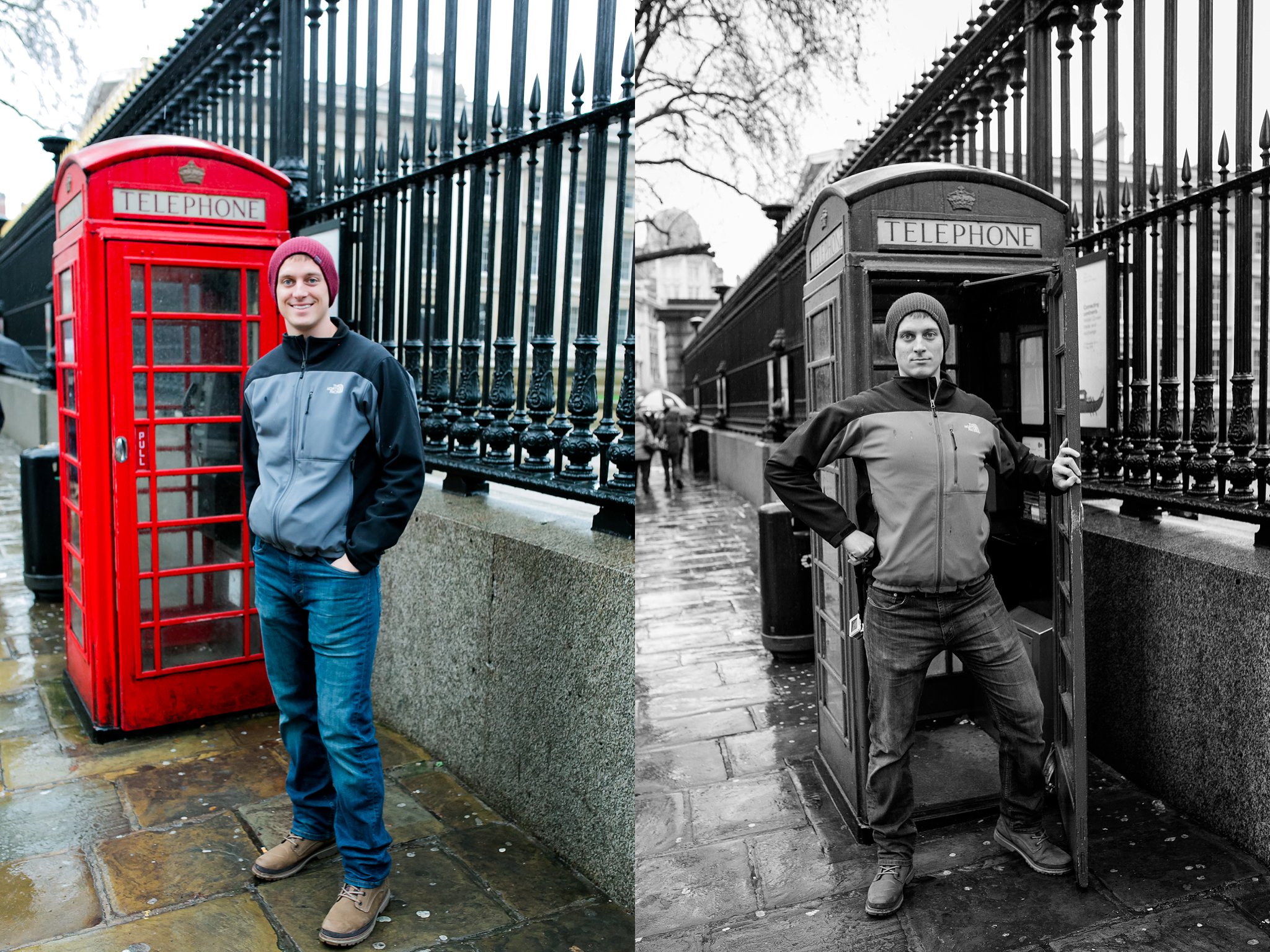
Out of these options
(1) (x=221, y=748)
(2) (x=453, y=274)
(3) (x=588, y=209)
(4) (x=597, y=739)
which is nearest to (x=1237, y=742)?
(4) (x=597, y=739)

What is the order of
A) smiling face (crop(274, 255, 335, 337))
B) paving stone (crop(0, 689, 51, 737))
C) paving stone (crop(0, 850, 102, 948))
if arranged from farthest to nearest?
paving stone (crop(0, 689, 51, 737)), smiling face (crop(274, 255, 335, 337)), paving stone (crop(0, 850, 102, 948))

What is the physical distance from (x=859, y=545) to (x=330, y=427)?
1.76m

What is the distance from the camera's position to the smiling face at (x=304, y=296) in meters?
3.26

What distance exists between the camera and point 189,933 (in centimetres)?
312

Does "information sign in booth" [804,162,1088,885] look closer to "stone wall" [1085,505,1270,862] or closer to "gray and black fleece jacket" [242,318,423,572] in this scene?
"stone wall" [1085,505,1270,862]

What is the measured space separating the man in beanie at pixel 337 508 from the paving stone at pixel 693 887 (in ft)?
2.92

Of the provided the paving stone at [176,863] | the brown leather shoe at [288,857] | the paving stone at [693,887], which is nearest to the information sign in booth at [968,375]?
the paving stone at [693,887]

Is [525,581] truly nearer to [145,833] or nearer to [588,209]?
[588,209]

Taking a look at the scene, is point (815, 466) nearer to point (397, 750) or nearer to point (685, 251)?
point (397, 750)

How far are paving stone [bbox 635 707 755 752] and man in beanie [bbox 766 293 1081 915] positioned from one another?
1.61m

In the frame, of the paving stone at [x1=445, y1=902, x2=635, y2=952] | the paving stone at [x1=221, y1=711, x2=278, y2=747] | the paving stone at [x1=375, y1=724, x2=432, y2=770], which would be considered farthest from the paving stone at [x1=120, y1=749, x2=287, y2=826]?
the paving stone at [x1=445, y1=902, x2=635, y2=952]

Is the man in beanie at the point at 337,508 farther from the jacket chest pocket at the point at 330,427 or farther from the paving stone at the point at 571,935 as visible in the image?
the paving stone at the point at 571,935

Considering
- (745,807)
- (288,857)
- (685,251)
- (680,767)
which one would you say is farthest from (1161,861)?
(685,251)

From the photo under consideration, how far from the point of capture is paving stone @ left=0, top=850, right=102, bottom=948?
123 inches
